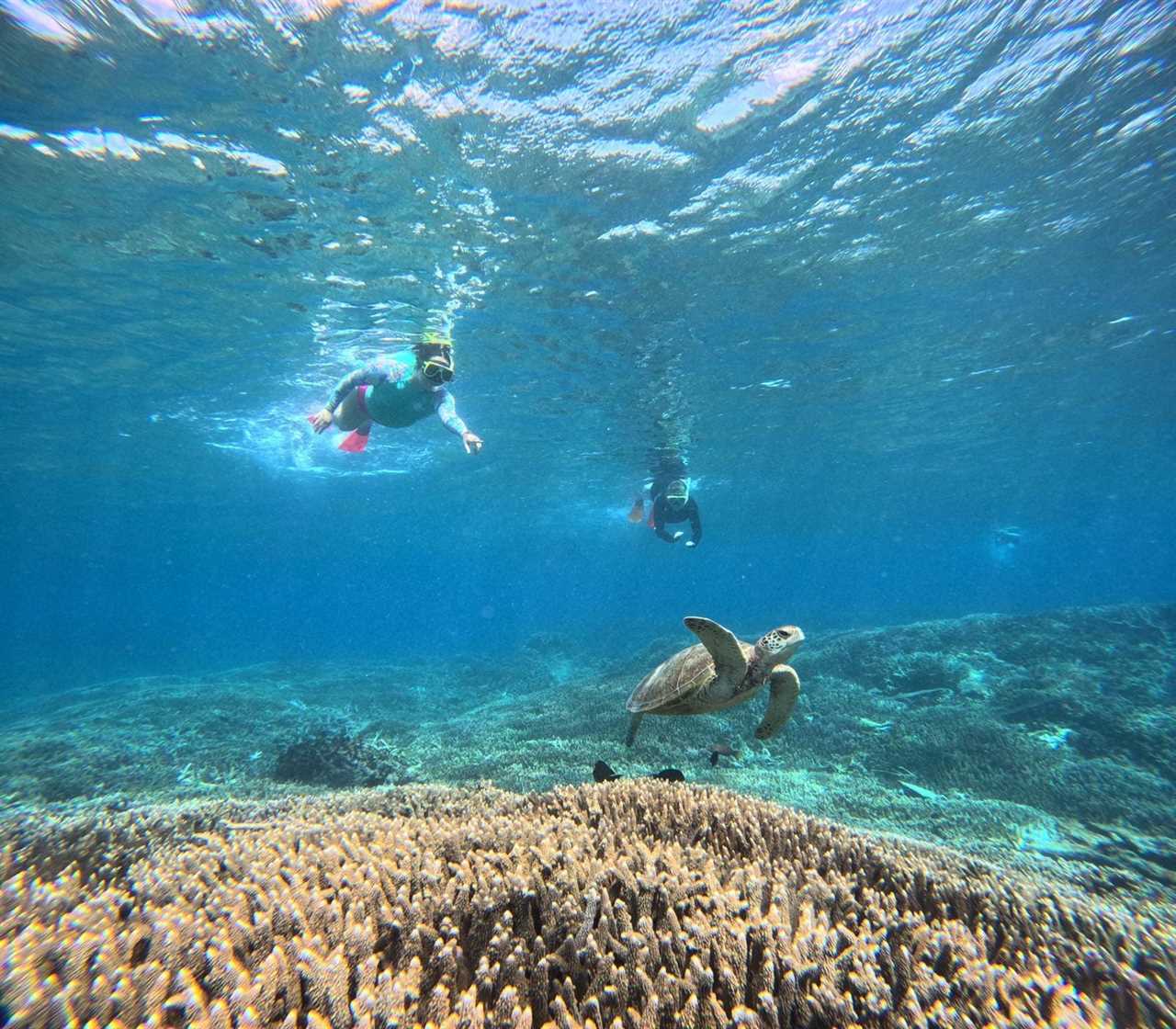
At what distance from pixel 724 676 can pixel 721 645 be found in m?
0.51

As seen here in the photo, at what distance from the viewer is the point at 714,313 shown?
670 inches

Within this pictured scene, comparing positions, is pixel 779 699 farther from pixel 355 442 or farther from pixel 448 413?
pixel 355 442

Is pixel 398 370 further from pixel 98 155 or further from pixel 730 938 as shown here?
pixel 730 938

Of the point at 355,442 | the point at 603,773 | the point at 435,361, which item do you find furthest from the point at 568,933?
the point at 355,442

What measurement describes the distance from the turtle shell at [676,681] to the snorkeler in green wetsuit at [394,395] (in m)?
5.89

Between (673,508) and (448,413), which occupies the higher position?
(448,413)

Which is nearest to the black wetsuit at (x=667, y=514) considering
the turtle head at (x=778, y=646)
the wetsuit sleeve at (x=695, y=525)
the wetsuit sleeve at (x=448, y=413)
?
the wetsuit sleeve at (x=695, y=525)

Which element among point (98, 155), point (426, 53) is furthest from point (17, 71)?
point (426, 53)

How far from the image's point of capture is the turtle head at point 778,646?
4613 millimetres

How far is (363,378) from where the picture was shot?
39.2 ft

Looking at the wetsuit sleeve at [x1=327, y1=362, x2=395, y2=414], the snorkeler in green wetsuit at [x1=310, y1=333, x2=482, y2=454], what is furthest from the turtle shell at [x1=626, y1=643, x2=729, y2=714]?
the wetsuit sleeve at [x1=327, y1=362, x2=395, y2=414]

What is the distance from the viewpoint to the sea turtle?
453cm

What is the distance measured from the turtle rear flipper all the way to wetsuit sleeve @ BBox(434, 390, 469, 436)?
6372 millimetres

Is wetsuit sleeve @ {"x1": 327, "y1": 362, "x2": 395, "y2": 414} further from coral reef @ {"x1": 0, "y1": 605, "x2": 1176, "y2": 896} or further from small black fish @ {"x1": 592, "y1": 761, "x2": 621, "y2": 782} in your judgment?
small black fish @ {"x1": 592, "y1": 761, "x2": 621, "y2": 782}
